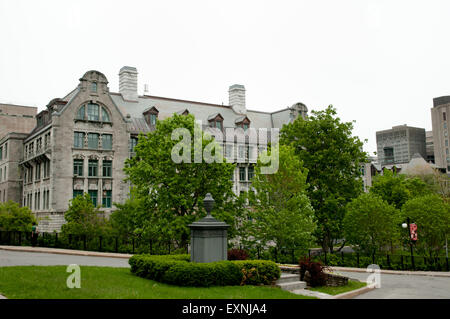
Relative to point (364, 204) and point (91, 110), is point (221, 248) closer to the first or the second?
point (364, 204)

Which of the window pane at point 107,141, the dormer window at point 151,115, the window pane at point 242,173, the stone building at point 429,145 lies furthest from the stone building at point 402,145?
the window pane at point 107,141

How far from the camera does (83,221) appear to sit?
1400 inches

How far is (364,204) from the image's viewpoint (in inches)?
1226

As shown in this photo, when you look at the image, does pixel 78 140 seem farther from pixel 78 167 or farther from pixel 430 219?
pixel 430 219

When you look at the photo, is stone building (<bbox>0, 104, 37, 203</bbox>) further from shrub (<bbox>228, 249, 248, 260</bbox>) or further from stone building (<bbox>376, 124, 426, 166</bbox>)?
stone building (<bbox>376, 124, 426, 166</bbox>)

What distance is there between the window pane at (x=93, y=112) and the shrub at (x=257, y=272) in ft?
111

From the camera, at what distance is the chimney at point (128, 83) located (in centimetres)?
5338

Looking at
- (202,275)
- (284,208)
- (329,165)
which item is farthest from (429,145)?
(202,275)

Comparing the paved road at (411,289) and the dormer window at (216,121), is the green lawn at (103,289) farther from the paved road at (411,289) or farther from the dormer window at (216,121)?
the dormer window at (216,121)

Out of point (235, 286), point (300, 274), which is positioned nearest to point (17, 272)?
point (235, 286)

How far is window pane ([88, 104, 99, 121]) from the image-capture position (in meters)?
45.0

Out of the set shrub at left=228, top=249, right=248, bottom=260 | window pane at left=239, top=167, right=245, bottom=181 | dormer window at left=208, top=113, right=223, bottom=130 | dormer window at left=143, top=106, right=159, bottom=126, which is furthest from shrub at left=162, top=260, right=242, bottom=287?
dormer window at left=208, top=113, right=223, bottom=130
